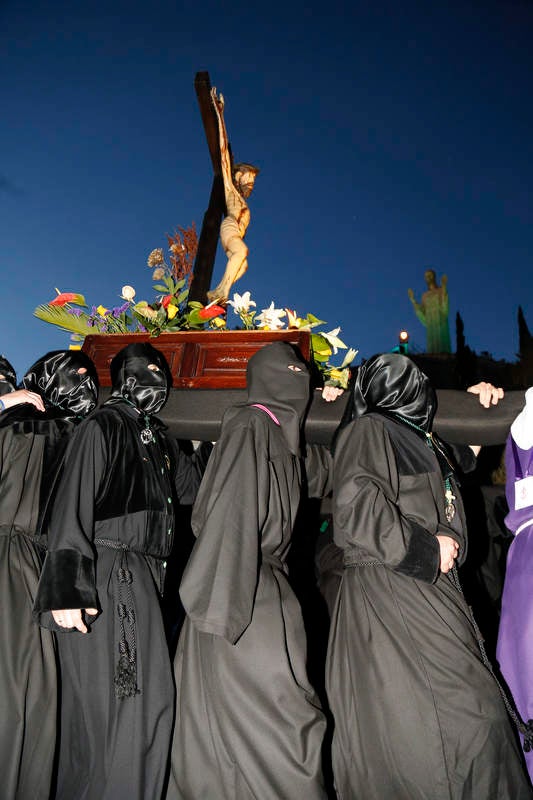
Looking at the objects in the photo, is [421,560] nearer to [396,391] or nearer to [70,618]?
[396,391]

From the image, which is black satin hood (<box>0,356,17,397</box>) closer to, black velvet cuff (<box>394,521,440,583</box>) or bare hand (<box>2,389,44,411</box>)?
bare hand (<box>2,389,44,411</box>)

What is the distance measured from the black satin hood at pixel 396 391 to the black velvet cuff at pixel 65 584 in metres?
1.34

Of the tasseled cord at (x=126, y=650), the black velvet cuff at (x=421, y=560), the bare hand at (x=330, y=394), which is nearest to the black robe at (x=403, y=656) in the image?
the black velvet cuff at (x=421, y=560)

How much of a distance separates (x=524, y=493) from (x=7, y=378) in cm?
286

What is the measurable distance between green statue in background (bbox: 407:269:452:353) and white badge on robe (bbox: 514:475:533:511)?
1380 cm

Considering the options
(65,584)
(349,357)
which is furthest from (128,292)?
(65,584)

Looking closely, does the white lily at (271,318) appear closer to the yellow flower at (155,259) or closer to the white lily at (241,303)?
the white lily at (241,303)

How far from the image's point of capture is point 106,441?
9.02 feet

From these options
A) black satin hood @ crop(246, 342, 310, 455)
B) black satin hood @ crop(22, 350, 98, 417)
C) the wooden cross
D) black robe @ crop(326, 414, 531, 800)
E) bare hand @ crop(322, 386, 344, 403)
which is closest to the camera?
black robe @ crop(326, 414, 531, 800)

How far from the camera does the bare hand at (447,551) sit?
2.42 metres

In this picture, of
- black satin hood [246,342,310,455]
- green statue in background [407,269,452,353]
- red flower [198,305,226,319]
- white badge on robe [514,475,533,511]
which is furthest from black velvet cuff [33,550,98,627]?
green statue in background [407,269,452,353]

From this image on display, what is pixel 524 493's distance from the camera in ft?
8.82

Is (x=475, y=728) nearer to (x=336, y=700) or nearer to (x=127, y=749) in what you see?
(x=336, y=700)

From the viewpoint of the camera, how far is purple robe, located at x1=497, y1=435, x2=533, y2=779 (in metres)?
2.38
